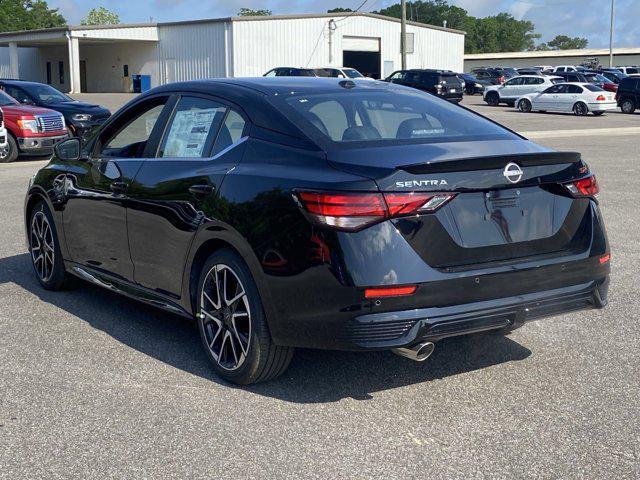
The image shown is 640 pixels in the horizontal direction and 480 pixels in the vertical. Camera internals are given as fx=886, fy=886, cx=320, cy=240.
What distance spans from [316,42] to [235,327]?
53332mm

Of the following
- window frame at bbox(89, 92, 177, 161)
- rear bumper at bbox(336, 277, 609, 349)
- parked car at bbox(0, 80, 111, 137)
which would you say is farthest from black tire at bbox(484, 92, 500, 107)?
rear bumper at bbox(336, 277, 609, 349)

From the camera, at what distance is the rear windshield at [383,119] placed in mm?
4699

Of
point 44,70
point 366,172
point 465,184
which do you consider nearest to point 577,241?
point 465,184

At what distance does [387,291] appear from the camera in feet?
13.4

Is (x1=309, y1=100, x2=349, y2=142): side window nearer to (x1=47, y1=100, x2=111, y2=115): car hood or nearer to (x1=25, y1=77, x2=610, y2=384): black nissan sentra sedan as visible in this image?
(x1=25, y1=77, x2=610, y2=384): black nissan sentra sedan

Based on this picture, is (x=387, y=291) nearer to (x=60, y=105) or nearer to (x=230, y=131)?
(x=230, y=131)

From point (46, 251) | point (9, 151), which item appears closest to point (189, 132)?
point (46, 251)

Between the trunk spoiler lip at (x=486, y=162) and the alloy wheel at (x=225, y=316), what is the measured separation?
115 centimetres

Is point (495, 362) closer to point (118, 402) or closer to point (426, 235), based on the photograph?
point (426, 235)

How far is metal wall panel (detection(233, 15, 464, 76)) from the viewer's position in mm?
52094

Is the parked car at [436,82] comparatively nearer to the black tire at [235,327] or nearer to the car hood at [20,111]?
the car hood at [20,111]

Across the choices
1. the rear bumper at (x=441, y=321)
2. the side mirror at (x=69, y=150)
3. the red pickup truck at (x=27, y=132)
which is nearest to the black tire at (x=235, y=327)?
the rear bumper at (x=441, y=321)

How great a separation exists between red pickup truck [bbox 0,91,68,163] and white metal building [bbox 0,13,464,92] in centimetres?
3140

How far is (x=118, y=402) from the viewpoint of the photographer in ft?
15.0
